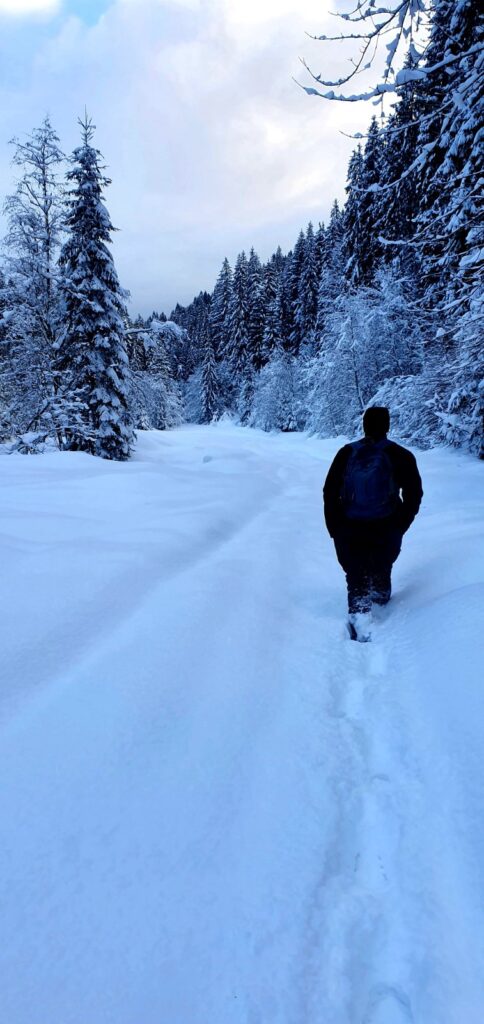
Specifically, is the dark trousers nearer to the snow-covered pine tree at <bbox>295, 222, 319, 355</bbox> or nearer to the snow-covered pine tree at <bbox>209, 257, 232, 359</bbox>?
the snow-covered pine tree at <bbox>295, 222, 319, 355</bbox>

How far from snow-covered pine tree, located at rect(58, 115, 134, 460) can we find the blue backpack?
47.2ft

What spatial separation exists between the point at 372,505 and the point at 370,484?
18 cm

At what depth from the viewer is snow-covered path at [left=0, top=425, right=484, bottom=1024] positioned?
53.9 inches

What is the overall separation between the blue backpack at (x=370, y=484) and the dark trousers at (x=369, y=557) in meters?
0.10

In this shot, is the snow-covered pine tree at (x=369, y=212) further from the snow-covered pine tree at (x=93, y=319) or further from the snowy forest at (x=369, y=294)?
the snow-covered pine tree at (x=93, y=319)

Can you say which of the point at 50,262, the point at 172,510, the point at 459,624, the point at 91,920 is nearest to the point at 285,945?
the point at 91,920

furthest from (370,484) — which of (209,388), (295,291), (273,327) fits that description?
(209,388)

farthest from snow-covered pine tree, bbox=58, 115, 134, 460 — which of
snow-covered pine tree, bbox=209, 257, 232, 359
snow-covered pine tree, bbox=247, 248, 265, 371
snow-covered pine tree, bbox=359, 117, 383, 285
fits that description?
snow-covered pine tree, bbox=209, 257, 232, 359

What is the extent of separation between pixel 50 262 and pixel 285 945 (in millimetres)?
17800

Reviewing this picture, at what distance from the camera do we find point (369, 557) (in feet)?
13.5

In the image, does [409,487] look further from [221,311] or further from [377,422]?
[221,311]

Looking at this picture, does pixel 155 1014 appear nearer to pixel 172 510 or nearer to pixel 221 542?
pixel 221 542

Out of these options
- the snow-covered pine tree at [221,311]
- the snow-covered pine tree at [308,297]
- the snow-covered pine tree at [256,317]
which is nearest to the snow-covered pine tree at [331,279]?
the snow-covered pine tree at [308,297]

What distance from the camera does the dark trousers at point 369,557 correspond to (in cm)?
407
